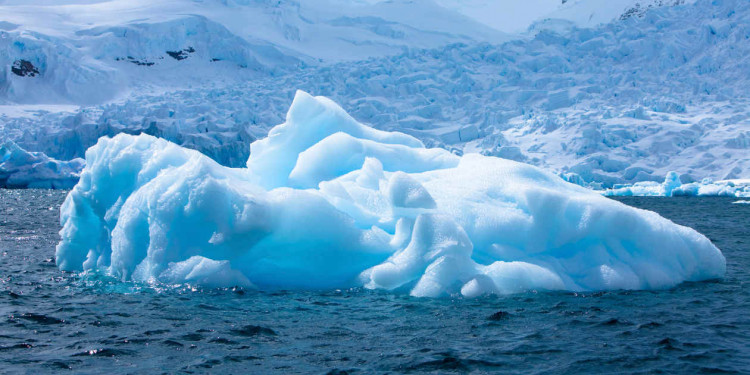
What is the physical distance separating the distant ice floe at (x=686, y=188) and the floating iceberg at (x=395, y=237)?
58.4 ft

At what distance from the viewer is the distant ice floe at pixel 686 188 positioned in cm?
2336

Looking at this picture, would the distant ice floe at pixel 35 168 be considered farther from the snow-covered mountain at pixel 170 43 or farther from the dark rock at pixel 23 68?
the dark rock at pixel 23 68

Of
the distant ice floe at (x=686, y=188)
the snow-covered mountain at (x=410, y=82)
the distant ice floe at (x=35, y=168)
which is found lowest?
the distant ice floe at (x=35, y=168)

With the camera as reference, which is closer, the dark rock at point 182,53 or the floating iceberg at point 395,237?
the floating iceberg at point 395,237

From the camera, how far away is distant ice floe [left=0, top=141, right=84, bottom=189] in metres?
26.7

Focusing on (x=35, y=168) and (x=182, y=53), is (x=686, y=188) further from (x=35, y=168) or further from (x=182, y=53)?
(x=182, y=53)

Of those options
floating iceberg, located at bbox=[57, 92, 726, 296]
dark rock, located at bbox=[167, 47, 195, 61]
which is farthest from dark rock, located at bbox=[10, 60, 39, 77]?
floating iceberg, located at bbox=[57, 92, 726, 296]

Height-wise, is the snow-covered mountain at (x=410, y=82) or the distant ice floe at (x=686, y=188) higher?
the snow-covered mountain at (x=410, y=82)

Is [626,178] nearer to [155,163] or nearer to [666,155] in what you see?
[666,155]

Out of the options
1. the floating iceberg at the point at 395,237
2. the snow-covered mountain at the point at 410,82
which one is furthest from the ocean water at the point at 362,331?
the snow-covered mountain at the point at 410,82

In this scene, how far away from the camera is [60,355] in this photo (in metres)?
4.46

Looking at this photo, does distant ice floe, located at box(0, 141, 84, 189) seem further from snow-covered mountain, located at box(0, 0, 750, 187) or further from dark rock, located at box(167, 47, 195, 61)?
dark rock, located at box(167, 47, 195, 61)

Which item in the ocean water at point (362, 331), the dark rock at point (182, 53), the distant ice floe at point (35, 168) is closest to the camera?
the ocean water at point (362, 331)

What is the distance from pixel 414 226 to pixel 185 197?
7.92 feet
